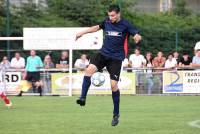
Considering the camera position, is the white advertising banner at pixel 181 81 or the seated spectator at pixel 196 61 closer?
the white advertising banner at pixel 181 81

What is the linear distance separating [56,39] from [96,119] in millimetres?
13058

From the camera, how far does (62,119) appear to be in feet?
48.5

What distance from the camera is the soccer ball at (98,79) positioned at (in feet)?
86.4

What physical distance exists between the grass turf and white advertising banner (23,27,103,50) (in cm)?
801

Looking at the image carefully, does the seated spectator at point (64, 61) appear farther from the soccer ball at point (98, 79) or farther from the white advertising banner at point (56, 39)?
the soccer ball at point (98, 79)

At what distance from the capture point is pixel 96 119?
14.8 metres

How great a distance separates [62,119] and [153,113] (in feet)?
9.51

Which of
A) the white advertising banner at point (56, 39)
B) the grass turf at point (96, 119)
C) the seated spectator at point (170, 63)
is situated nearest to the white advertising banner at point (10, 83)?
the white advertising banner at point (56, 39)

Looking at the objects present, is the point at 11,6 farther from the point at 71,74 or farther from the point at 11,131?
the point at 11,131

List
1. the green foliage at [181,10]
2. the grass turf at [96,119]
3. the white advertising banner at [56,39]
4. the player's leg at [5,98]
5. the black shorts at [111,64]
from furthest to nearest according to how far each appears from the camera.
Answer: the green foliage at [181,10], the white advertising banner at [56,39], the player's leg at [5,98], the black shorts at [111,64], the grass turf at [96,119]

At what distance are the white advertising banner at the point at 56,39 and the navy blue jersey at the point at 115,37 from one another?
14.6 m

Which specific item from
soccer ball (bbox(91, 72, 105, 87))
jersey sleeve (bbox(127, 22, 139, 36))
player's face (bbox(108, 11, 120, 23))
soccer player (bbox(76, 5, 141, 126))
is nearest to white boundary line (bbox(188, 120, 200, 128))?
soccer player (bbox(76, 5, 141, 126))

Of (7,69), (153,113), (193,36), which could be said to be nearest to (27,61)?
(7,69)

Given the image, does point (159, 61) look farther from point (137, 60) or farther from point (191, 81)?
point (191, 81)
